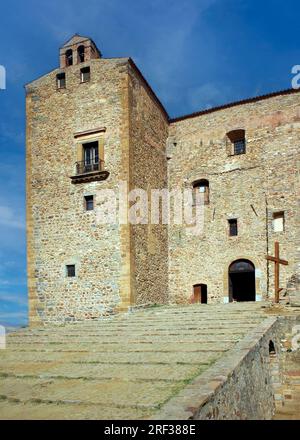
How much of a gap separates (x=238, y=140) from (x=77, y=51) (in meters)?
7.90

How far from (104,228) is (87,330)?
5254 millimetres

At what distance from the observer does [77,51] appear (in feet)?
58.8

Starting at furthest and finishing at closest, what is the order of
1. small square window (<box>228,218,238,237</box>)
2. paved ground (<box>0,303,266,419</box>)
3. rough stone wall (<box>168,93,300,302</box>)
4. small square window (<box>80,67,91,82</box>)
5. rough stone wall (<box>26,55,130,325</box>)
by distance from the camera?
small square window (<box>228,218,238,237</box>)
rough stone wall (<box>168,93,300,302</box>)
small square window (<box>80,67,91,82</box>)
rough stone wall (<box>26,55,130,325</box>)
paved ground (<box>0,303,266,419</box>)

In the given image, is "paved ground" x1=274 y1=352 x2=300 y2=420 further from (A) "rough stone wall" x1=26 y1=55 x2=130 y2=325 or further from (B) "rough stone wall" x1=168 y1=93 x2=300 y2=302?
(B) "rough stone wall" x1=168 y1=93 x2=300 y2=302

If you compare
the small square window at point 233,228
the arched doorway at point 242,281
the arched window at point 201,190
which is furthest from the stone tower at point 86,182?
the small square window at point 233,228

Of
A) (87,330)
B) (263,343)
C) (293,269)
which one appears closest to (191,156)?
(293,269)

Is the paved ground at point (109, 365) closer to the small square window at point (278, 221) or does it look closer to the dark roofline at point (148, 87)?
the small square window at point (278, 221)

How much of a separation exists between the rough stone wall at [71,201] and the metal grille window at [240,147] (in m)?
5.68

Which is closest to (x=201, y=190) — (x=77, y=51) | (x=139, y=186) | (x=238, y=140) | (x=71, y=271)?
(x=238, y=140)

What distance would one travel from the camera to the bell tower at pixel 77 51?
17.7m

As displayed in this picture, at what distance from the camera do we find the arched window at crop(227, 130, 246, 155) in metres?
18.9

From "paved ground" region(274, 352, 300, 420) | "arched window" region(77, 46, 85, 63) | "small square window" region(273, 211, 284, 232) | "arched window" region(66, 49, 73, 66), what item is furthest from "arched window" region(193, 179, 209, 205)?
"paved ground" region(274, 352, 300, 420)

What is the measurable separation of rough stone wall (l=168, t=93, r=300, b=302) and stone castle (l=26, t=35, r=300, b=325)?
4cm
